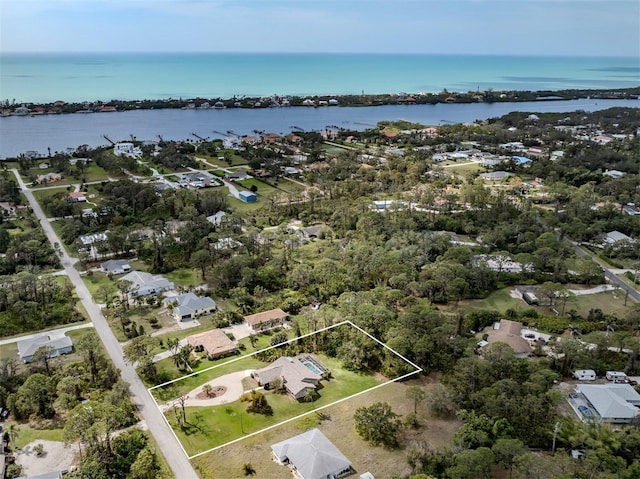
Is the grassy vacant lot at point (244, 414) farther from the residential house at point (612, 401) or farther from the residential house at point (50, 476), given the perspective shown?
the residential house at point (612, 401)

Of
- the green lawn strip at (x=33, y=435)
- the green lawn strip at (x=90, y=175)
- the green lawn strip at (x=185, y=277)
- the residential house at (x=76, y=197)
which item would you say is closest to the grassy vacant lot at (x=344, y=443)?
the green lawn strip at (x=33, y=435)

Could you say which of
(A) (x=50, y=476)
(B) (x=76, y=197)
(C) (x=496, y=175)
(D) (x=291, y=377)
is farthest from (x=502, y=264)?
(B) (x=76, y=197)

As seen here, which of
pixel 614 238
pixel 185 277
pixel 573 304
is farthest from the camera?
pixel 614 238

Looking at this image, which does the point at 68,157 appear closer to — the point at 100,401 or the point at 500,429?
the point at 100,401

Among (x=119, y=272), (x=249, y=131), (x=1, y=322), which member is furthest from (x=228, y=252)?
(x=249, y=131)

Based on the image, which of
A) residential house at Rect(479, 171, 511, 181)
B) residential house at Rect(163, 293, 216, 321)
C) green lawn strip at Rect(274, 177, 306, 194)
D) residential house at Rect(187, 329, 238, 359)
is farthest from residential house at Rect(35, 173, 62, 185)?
residential house at Rect(479, 171, 511, 181)

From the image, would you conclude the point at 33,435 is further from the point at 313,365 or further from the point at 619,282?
the point at 619,282

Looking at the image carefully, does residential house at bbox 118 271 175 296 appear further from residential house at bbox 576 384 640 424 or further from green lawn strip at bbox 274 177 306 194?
residential house at bbox 576 384 640 424
